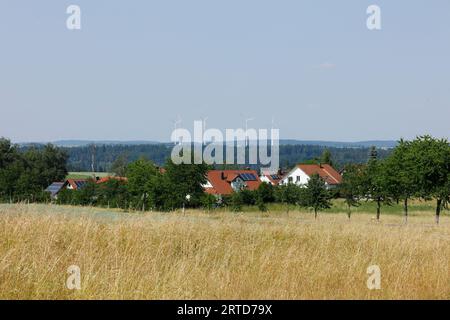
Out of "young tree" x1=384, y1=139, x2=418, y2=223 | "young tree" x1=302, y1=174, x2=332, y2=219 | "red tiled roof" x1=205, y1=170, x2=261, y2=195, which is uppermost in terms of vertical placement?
"young tree" x1=384, y1=139, x2=418, y2=223

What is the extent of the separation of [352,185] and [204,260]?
182ft

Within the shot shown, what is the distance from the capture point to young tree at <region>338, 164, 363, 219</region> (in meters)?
62.0

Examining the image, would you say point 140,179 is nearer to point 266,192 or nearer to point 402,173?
point 266,192

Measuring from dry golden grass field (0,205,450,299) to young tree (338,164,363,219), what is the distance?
167ft

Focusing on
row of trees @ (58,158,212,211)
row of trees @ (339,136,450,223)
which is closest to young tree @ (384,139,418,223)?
row of trees @ (339,136,450,223)

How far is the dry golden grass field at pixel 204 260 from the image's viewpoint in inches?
275

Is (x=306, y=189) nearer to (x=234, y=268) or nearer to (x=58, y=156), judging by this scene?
(x=234, y=268)

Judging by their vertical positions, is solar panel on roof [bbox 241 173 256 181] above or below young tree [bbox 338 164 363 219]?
below

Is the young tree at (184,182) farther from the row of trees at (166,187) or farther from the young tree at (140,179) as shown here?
the young tree at (140,179)

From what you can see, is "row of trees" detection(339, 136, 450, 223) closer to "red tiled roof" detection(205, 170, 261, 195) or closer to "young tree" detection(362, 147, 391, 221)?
"young tree" detection(362, 147, 391, 221)

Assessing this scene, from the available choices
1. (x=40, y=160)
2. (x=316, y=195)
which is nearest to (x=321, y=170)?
(x=316, y=195)

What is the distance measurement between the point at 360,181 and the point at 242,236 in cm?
5256

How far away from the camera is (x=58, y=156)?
445ft
